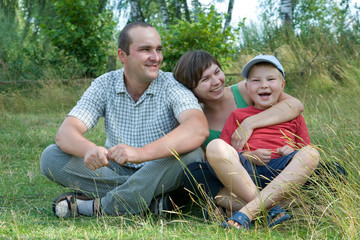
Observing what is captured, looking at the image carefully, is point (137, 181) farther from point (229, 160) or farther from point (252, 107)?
point (252, 107)

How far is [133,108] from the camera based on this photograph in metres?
3.29

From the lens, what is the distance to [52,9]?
14.7m

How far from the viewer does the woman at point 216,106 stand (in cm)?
290

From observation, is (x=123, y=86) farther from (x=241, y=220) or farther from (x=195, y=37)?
(x=195, y=37)

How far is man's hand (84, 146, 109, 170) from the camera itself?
8.75 ft

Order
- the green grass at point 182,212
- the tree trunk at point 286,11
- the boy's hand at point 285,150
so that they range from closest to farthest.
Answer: the green grass at point 182,212
the boy's hand at point 285,150
the tree trunk at point 286,11

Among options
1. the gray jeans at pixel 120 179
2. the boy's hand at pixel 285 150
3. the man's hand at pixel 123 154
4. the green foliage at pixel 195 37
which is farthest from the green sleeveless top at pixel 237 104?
the green foliage at pixel 195 37

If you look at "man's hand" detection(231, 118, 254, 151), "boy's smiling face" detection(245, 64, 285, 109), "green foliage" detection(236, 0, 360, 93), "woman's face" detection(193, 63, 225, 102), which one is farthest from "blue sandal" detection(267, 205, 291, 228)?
"green foliage" detection(236, 0, 360, 93)

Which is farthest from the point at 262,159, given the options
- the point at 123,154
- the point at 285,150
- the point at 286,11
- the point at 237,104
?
the point at 286,11

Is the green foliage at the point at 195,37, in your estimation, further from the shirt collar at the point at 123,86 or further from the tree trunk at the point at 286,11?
the shirt collar at the point at 123,86

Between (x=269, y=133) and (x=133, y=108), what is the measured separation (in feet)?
3.12

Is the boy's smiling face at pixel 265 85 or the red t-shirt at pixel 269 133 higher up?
the boy's smiling face at pixel 265 85

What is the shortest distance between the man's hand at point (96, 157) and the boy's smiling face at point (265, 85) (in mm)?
1070

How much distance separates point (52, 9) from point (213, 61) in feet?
Answer: 40.8
